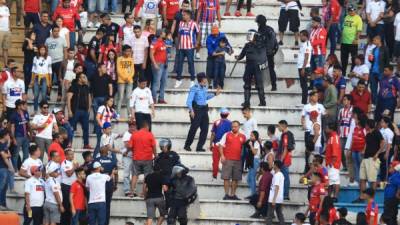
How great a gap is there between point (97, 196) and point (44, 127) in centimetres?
296

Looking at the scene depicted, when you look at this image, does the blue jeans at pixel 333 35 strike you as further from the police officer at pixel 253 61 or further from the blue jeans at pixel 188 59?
the blue jeans at pixel 188 59

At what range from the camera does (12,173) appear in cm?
4253

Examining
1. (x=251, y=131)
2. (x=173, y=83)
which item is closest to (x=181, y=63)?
(x=173, y=83)

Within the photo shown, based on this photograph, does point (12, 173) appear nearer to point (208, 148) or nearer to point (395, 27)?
point (208, 148)

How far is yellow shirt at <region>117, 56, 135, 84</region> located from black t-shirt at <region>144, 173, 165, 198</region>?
460 cm

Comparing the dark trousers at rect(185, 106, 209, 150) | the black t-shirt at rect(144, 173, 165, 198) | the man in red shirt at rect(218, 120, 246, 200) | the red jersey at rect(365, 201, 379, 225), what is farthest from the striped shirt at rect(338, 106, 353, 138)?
the black t-shirt at rect(144, 173, 165, 198)

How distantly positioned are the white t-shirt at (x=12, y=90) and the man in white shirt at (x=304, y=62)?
631 cm

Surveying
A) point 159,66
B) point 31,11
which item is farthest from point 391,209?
point 31,11

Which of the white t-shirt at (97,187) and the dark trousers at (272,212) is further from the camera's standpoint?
the dark trousers at (272,212)

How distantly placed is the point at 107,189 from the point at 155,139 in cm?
315

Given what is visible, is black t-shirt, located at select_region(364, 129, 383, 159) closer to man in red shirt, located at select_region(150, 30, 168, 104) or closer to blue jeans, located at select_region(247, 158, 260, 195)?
blue jeans, located at select_region(247, 158, 260, 195)

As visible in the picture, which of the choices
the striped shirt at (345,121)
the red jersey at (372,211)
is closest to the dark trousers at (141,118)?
the striped shirt at (345,121)

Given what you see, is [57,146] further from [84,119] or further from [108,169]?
[84,119]

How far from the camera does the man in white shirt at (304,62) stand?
149 ft
